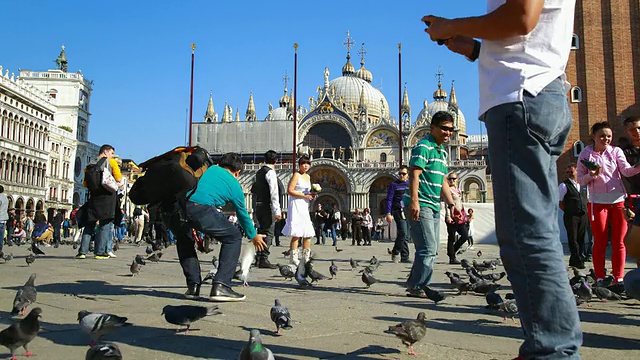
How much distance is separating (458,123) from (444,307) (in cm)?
5733

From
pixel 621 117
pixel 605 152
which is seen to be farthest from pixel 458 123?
pixel 605 152

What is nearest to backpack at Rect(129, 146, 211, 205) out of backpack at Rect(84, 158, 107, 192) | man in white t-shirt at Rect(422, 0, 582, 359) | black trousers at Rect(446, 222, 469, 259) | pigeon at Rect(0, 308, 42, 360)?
pigeon at Rect(0, 308, 42, 360)

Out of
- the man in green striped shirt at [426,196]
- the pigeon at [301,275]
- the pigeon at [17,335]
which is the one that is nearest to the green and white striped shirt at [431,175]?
the man in green striped shirt at [426,196]

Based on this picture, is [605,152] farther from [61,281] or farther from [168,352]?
[61,281]

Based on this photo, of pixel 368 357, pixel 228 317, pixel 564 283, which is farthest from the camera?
pixel 228 317

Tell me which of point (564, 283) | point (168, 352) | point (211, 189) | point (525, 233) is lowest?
point (168, 352)

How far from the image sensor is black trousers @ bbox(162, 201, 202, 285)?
450 cm

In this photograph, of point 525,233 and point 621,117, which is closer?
point 525,233

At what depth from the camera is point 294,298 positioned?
4602 millimetres

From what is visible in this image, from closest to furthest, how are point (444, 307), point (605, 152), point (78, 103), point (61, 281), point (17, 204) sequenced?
point (444, 307), point (605, 152), point (61, 281), point (17, 204), point (78, 103)

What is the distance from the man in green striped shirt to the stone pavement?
0.90 feet

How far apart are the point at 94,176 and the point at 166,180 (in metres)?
3.76

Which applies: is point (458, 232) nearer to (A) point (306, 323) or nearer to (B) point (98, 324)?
(A) point (306, 323)

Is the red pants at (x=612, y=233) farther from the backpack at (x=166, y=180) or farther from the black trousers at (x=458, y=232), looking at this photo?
the backpack at (x=166, y=180)
